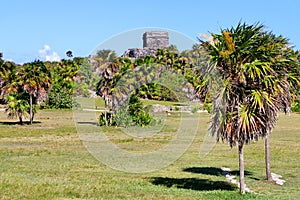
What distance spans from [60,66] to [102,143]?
217 feet

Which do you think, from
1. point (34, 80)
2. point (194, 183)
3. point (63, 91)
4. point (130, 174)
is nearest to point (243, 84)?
point (194, 183)

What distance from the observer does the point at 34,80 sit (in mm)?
60281

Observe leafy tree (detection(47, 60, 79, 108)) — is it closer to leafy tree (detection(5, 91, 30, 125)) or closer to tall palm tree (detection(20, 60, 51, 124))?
tall palm tree (detection(20, 60, 51, 124))

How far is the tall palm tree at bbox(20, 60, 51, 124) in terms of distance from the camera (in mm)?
59750

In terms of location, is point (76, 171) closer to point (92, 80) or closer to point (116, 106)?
point (116, 106)

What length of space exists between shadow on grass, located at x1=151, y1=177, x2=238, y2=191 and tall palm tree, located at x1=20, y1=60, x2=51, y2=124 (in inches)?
1541

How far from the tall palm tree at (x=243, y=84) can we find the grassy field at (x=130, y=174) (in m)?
2.55

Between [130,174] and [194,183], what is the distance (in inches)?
158

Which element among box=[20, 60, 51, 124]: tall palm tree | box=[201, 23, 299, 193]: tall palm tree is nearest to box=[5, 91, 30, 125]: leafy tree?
box=[20, 60, 51, 124]: tall palm tree

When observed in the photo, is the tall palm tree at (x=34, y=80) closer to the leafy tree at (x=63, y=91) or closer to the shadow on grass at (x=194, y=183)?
the leafy tree at (x=63, y=91)

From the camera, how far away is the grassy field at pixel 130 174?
737 inches

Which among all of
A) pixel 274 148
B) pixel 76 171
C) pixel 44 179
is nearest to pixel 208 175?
pixel 76 171

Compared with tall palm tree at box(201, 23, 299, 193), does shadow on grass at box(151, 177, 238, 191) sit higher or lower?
lower

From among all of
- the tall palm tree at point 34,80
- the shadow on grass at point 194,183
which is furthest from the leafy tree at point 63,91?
the shadow on grass at point 194,183
